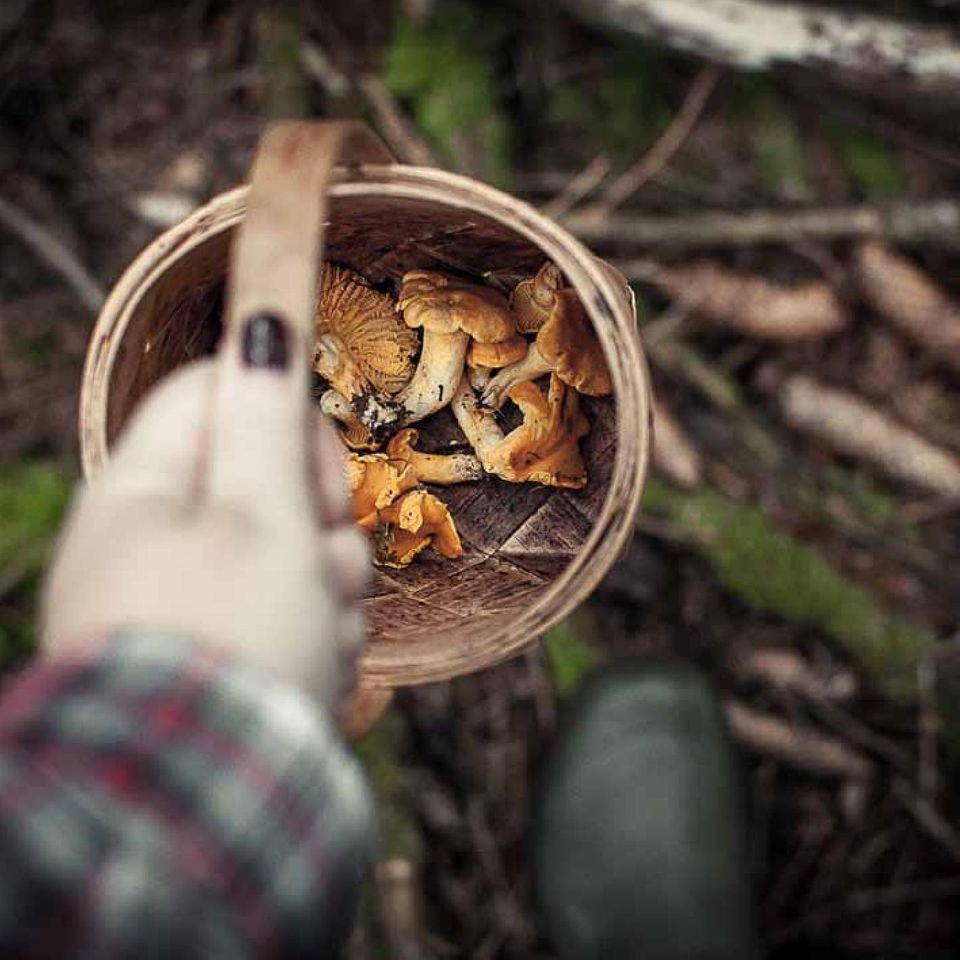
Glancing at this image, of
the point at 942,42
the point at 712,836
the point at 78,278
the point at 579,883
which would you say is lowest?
the point at 579,883

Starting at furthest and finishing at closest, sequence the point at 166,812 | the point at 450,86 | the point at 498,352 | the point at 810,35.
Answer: the point at 450,86, the point at 810,35, the point at 498,352, the point at 166,812

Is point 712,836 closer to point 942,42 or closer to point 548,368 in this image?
point 548,368

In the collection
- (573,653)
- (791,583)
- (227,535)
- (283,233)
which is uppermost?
(283,233)

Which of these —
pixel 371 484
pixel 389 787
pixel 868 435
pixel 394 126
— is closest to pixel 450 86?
pixel 394 126

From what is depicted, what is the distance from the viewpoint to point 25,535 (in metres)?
2.10

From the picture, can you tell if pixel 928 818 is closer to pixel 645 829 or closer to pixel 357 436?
pixel 645 829

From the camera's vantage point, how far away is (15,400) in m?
2.28

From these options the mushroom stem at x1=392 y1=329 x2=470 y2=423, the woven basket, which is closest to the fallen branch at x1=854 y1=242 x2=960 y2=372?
the woven basket

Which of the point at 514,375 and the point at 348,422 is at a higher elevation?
the point at 514,375

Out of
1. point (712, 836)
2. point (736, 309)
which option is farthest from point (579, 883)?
point (736, 309)

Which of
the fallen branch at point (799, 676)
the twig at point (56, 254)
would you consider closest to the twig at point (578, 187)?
the twig at point (56, 254)

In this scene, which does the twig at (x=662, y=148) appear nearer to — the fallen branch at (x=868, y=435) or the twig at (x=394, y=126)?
the twig at (x=394, y=126)

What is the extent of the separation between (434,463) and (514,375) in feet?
0.60

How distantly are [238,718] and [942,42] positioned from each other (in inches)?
75.6
